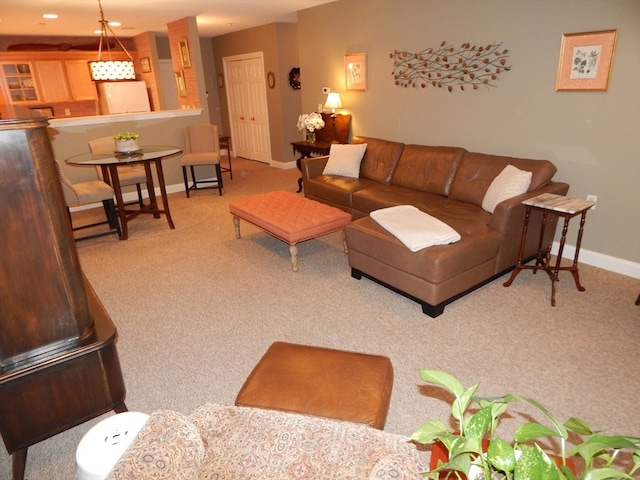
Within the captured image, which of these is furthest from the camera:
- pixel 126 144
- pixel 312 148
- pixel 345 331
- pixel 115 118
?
pixel 312 148

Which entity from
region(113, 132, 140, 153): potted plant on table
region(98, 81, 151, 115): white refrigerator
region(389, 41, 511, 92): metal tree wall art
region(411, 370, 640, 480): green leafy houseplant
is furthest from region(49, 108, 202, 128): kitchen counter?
region(411, 370, 640, 480): green leafy houseplant

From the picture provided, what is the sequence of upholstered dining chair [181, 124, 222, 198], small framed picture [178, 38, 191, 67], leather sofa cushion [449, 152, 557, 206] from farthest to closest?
small framed picture [178, 38, 191, 67]
upholstered dining chair [181, 124, 222, 198]
leather sofa cushion [449, 152, 557, 206]

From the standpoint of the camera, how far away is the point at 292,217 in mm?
3615

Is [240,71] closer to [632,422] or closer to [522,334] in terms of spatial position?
[522,334]

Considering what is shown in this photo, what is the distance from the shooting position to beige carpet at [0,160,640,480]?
6.89ft

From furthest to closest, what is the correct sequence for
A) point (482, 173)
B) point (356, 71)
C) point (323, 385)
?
point (356, 71) → point (482, 173) → point (323, 385)

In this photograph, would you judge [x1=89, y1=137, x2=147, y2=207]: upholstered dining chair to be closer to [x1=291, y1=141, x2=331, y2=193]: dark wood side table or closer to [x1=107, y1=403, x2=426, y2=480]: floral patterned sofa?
[x1=291, y1=141, x2=331, y2=193]: dark wood side table

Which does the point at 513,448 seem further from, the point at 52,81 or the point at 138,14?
Result: the point at 52,81

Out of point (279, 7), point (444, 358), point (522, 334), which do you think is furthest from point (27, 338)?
point (279, 7)

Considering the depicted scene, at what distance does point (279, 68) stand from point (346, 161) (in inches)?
126

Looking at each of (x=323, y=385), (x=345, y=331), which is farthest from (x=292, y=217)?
(x=323, y=385)

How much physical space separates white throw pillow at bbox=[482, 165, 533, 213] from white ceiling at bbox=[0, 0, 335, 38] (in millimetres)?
3527

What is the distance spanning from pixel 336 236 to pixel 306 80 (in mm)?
3054

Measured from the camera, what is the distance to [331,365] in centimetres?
170
